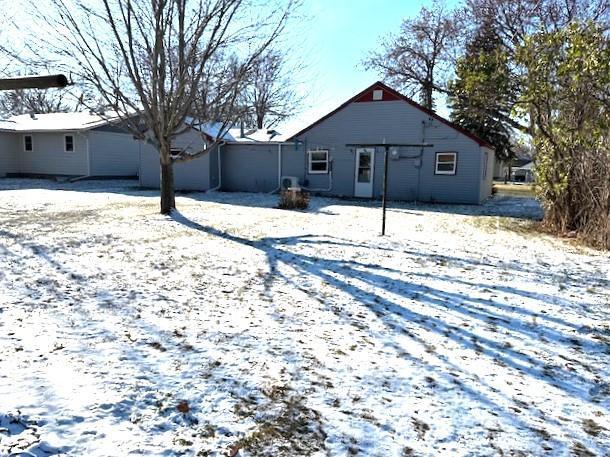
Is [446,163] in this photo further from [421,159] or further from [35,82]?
[35,82]

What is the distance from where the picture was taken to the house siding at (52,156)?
902 inches

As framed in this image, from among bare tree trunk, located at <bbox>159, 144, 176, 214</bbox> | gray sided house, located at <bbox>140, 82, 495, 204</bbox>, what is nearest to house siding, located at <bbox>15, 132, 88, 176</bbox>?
gray sided house, located at <bbox>140, 82, 495, 204</bbox>

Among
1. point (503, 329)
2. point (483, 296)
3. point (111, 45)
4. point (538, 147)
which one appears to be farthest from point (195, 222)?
point (538, 147)

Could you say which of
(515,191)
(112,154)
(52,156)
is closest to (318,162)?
(112,154)

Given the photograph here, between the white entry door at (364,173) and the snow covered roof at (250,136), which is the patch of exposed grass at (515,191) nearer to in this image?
the white entry door at (364,173)

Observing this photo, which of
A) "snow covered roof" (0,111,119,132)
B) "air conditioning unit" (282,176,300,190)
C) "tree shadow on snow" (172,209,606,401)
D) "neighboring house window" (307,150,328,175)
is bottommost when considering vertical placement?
"tree shadow on snow" (172,209,606,401)

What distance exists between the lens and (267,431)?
8.38ft

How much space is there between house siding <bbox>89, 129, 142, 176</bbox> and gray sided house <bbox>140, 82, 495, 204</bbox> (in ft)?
17.8

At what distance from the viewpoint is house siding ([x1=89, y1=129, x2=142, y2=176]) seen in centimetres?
2306

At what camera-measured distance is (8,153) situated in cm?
2377

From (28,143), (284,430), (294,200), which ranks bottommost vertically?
(284,430)

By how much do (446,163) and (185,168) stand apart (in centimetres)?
1114

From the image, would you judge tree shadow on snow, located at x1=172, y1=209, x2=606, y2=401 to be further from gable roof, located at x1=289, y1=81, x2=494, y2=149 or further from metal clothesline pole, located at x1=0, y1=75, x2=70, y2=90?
gable roof, located at x1=289, y1=81, x2=494, y2=149

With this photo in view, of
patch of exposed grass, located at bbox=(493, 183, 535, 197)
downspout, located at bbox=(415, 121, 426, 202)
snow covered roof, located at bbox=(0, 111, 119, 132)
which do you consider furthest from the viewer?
patch of exposed grass, located at bbox=(493, 183, 535, 197)
